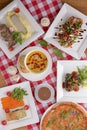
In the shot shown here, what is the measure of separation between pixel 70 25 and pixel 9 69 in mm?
395

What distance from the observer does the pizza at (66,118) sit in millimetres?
2822


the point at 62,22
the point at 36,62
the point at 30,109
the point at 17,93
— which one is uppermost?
the point at 62,22

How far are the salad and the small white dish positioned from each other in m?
0.24

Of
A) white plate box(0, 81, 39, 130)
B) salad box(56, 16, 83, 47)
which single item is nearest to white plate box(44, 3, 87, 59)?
salad box(56, 16, 83, 47)

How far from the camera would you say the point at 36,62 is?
111 inches

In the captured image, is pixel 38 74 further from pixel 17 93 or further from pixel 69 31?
pixel 69 31

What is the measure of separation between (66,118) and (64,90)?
149 mm

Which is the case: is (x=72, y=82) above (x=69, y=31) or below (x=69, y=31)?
below

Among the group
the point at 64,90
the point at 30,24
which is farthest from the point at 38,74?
the point at 30,24

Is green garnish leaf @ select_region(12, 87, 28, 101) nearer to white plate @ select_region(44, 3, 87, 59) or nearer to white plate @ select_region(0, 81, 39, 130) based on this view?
white plate @ select_region(0, 81, 39, 130)

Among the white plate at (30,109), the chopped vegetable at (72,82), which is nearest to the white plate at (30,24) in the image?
the white plate at (30,109)

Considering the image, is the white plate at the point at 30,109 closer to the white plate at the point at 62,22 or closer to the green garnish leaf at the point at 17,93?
the green garnish leaf at the point at 17,93

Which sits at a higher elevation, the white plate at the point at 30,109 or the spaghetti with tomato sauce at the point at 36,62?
the spaghetti with tomato sauce at the point at 36,62

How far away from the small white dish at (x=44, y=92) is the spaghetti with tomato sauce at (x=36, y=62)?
0.09 metres
